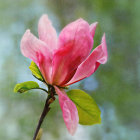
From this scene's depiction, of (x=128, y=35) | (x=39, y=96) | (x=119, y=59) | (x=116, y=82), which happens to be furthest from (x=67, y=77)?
(x=128, y=35)

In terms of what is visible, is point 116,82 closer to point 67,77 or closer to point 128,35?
point 128,35

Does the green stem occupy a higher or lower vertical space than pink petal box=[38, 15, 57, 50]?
lower

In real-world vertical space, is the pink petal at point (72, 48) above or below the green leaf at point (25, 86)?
above

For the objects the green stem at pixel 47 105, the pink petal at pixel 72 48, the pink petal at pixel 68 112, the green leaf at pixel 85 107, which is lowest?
the green leaf at pixel 85 107
